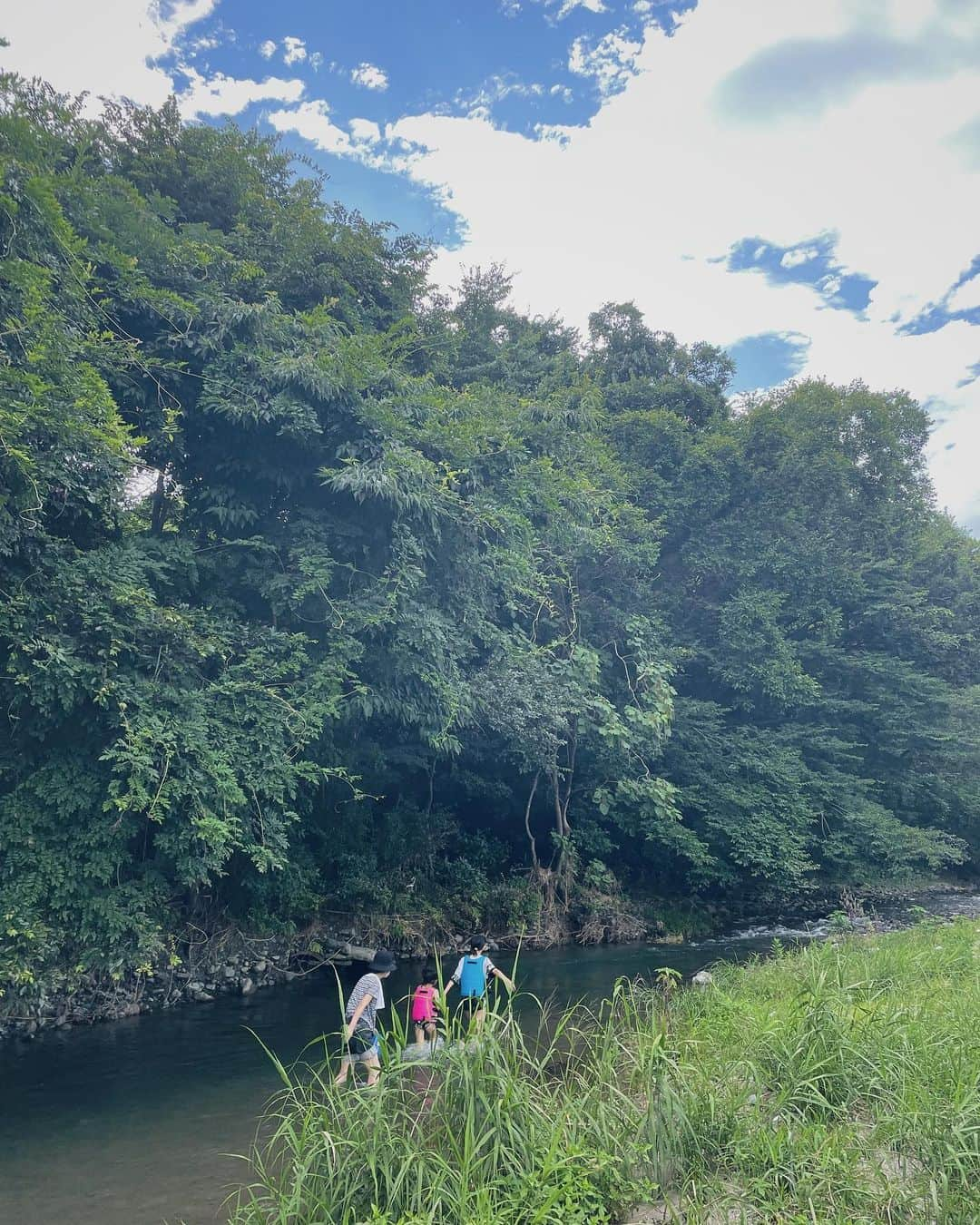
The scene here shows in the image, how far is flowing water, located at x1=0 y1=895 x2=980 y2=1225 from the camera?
536 cm

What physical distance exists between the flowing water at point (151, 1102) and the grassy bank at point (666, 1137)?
1.97 meters

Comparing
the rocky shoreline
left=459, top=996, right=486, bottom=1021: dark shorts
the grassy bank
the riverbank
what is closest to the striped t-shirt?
left=459, top=996, right=486, bottom=1021: dark shorts

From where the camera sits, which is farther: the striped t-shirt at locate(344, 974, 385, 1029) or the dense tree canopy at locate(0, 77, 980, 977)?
the dense tree canopy at locate(0, 77, 980, 977)

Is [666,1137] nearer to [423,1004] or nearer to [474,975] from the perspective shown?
[423,1004]

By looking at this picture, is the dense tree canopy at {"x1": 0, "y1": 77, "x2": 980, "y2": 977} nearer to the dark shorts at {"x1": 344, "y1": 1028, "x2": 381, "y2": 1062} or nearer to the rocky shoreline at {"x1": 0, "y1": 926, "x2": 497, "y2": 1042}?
the rocky shoreline at {"x1": 0, "y1": 926, "x2": 497, "y2": 1042}

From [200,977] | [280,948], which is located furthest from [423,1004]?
[280,948]

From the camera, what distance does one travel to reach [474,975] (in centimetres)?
689

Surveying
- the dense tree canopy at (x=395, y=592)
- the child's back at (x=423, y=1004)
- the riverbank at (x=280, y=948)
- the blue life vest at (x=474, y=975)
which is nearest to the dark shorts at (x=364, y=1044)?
the child's back at (x=423, y=1004)

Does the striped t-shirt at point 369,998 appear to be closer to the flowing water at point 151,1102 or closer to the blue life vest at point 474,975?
the blue life vest at point 474,975

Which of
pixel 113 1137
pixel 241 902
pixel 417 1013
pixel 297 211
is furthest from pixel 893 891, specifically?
pixel 297 211

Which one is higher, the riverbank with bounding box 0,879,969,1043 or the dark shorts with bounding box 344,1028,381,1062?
the dark shorts with bounding box 344,1028,381,1062

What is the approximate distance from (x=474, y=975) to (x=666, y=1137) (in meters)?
3.13

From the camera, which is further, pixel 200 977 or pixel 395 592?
pixel 395 592

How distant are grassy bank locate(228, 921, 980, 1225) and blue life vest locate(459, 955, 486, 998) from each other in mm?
1935
